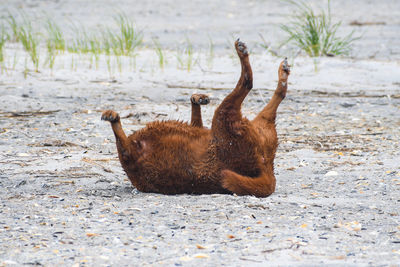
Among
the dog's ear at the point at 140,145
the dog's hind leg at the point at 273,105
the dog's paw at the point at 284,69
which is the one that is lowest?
the dog's ear at the point at 140,145

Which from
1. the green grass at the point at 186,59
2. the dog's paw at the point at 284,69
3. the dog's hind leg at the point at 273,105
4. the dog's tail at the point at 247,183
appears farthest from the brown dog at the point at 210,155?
the green grass at the point at 186,59

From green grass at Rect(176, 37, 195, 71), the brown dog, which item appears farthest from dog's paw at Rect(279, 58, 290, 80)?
green grass at Rect(176, 37, 195, 71)

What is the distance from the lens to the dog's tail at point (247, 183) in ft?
12.0

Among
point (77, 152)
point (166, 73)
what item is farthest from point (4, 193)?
point (166, 73)

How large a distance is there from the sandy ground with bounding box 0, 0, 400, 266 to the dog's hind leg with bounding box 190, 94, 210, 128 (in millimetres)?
616

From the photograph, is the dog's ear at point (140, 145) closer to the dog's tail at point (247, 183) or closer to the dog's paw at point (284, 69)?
the dog's tail at point (247, 183)

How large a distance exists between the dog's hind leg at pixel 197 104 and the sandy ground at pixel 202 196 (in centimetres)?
62

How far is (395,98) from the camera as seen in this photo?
693 centimetres

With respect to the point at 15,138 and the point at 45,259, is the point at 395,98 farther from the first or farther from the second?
the point at 45,259

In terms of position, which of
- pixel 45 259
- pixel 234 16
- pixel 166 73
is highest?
pixel 234 16

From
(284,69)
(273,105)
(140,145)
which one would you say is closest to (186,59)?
(284,69)

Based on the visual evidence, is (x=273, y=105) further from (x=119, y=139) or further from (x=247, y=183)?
(x=119, y=139)

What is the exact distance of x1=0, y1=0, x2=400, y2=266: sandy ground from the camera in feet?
9.85

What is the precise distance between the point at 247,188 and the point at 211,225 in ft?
Result: 1.56
